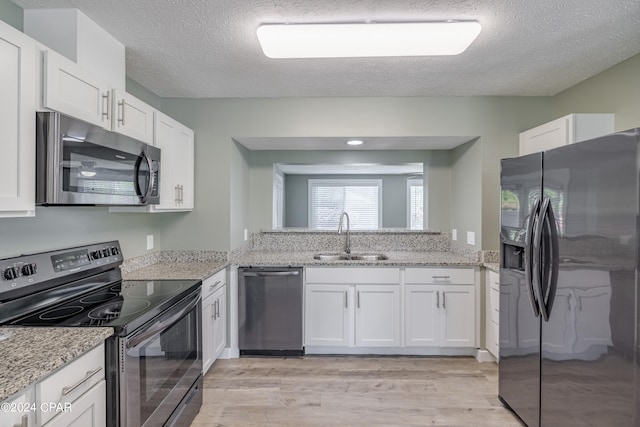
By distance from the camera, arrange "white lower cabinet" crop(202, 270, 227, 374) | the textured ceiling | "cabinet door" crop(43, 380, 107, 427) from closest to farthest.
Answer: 1. "cabinet door" crop(43, 380, 107, 427)
2. the textured ceiling
3. "white lower cabinet" crop(202, 270, 227, 374)

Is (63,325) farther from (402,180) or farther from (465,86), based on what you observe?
(402,180)

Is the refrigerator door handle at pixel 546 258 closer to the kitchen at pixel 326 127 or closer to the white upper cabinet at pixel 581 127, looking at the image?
the white upper cabinet at pixel 581 127

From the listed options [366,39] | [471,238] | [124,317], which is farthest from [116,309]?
[471,238]

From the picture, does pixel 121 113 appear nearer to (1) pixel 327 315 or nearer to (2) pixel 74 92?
(2) pixel 74 92

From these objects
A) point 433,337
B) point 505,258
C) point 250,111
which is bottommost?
point 433,337

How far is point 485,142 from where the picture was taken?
322 centimetres

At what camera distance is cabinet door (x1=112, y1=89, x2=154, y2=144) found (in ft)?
6.64

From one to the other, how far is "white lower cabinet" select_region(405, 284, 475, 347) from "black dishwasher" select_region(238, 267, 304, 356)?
975 millimetres

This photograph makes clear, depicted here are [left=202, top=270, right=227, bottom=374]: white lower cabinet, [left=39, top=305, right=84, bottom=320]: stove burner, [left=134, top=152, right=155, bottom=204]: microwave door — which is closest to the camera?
[left=39, top=305, right=84, bottom=320]: stove burner

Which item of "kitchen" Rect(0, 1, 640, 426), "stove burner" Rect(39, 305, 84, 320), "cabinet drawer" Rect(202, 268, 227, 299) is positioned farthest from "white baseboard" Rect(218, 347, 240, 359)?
"stove burner" Rect(39, 305, 84, 320)

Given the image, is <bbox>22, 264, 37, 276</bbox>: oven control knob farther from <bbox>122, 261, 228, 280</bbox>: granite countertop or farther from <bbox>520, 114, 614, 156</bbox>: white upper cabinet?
<bbox>520, 114, 614, 156</bbox>: white upper cabinet

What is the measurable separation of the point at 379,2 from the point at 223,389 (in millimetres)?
2684

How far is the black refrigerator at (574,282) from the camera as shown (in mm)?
1509

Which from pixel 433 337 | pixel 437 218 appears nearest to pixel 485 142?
pixel 437 218
